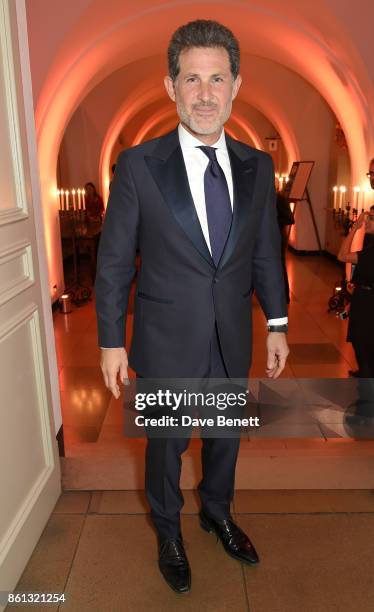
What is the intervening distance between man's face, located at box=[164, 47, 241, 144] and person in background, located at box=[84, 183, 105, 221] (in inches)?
312

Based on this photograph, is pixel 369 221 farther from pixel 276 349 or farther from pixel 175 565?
pixel 175 565

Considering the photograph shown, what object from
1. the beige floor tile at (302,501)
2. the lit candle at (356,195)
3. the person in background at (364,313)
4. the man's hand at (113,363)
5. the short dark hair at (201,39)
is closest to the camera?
the short dark hair at (201,39)

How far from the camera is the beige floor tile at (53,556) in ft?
7.04

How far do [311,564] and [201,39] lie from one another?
7.01 ft

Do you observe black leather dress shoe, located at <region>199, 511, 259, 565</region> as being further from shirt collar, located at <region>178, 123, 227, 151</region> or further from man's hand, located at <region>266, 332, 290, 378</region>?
shirt collar, located at <region>178, 123, 227, 151</region>

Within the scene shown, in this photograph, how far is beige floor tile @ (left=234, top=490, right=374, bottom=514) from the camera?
8.59 ft

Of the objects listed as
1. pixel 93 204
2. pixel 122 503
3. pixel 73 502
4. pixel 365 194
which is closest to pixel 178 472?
pixel 122 503

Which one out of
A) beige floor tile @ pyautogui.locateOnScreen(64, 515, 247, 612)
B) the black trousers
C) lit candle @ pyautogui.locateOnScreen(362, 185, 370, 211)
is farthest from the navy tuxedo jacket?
lit candle @ pyautogui.locateOnScreen(362, 185, 370, 211)

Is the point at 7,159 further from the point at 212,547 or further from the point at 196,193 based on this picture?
the point at 212,547

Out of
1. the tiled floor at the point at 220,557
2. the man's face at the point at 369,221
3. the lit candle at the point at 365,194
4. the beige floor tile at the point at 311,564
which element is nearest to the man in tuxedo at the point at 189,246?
the tiled floor at the point at 220,557

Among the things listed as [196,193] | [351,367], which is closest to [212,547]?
[196,193]

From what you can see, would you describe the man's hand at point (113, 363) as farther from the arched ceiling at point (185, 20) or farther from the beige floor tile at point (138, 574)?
the arched ceiling at point (185, 20)

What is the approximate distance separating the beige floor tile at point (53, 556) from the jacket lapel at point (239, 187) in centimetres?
148

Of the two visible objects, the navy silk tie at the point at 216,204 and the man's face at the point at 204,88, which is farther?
the navy silk tie at the point at 216,204
